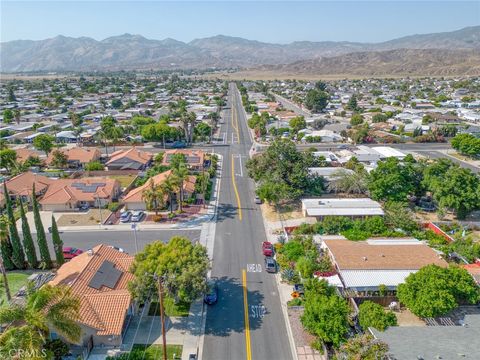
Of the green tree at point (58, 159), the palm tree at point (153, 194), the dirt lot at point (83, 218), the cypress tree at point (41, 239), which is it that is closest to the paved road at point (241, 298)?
the palm tree at point (153, 194)

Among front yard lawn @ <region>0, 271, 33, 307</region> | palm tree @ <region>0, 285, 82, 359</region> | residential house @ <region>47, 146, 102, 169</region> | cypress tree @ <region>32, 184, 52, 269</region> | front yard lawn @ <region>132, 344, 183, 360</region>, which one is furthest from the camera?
residential house @ <region>47, 146, 102, 169</region>

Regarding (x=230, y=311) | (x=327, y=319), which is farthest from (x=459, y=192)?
(x=230, y=311)

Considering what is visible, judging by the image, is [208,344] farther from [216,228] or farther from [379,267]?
[216,228]

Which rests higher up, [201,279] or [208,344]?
[201,279]

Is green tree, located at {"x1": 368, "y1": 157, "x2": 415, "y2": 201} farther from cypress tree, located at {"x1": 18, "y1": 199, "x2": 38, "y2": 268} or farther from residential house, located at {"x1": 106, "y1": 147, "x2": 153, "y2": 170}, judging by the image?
cypress tree, located at {"x1": 18, "y1": 199, "x2": 38, "y2": 268}

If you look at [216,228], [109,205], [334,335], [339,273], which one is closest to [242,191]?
[216,228]

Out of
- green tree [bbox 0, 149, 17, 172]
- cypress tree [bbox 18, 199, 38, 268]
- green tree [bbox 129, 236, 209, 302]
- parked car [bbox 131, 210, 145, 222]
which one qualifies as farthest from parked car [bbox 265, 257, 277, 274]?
green tree [bbox 0, 149, 17, 172]
